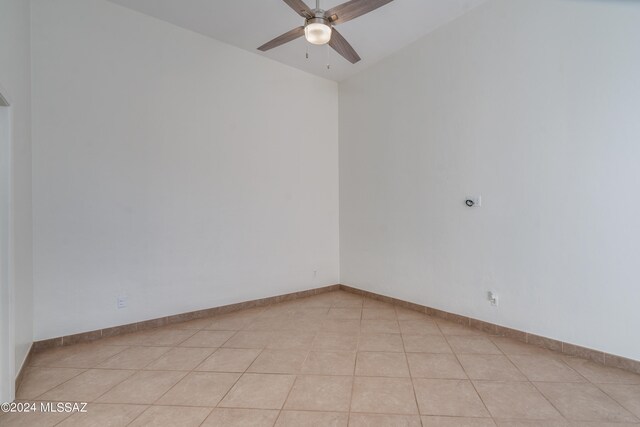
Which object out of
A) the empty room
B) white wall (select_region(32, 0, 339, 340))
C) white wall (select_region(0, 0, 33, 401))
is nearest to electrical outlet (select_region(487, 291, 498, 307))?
the empty room

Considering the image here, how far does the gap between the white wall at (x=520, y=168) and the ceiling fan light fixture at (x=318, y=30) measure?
1651 millimetres

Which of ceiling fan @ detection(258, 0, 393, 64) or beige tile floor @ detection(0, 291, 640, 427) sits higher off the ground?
ceiling fan @ detection(258, 0, 393, 64)

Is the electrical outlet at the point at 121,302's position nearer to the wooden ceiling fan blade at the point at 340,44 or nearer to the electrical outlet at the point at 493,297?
the wooden ceiling fan blade at the point at 340,44

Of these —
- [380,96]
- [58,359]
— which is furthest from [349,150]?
[58,359]

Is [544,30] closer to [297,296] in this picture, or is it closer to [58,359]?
[297,296]

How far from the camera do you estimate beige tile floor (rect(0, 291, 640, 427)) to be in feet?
5.76

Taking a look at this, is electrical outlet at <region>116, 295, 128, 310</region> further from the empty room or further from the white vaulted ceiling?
the white vaulted ceiling

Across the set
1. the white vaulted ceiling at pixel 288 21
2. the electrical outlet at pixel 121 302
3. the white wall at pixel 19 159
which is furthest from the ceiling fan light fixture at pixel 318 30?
the electrical outlet at pixel 121 302

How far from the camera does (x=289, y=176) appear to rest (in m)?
4.25

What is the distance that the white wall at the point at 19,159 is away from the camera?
1.94m

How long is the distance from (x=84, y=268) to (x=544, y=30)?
181 inches

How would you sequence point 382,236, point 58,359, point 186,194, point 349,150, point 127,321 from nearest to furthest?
point 58,359 < point 127,321 < point 186,194 < point 382,236 < point 349,150

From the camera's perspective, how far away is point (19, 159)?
7.16ft

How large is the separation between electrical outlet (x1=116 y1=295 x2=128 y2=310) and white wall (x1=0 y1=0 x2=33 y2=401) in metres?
0.62
